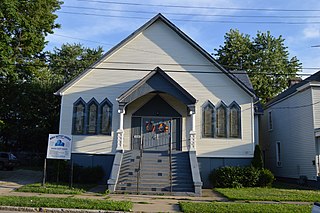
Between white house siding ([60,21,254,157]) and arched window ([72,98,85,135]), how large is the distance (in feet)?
0.94

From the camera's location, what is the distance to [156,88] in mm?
19406

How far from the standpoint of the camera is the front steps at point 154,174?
16188 millimetres

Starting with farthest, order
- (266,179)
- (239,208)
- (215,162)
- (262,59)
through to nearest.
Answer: (262,59), (215,162), (266,179), (239,208)

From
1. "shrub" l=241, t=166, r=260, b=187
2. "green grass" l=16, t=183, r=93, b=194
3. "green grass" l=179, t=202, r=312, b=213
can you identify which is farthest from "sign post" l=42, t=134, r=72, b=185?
"shrub" l=241, t=166, r=260, b=187

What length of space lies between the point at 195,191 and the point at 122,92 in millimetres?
8370

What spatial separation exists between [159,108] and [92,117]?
4.35 meters

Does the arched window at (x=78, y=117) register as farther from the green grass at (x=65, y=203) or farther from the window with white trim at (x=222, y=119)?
the green grass at (x=65, y=203)

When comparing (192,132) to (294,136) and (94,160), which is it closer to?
(94,160)

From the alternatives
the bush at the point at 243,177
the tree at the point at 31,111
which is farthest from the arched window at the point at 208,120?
the tree at the point at 31,111

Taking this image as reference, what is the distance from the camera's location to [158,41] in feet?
71.0

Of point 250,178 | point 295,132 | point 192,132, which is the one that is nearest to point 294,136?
point 295,132

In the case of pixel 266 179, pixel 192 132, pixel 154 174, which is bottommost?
pixel 266 179

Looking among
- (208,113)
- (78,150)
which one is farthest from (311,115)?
(78,150)

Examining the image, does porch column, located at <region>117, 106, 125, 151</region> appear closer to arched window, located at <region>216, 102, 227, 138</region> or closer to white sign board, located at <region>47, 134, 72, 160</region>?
white sign board, located at <region>47, 134, 72, 160</region>
